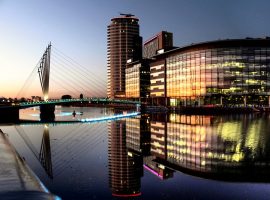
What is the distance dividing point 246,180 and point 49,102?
95377 mm

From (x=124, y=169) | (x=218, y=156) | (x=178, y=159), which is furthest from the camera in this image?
(x=218, y=156)

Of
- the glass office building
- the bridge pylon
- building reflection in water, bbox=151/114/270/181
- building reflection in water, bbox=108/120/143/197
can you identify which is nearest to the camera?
building reflection in water, bbox=108/120/143/197

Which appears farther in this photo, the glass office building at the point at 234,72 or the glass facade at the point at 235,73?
the glass facade at the point at 235,73

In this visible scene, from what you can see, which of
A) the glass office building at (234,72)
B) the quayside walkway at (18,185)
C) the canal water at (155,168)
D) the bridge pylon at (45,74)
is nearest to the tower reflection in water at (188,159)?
the canal water at (155,168)

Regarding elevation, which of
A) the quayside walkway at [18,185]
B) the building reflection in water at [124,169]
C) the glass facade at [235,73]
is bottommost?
the building reflection in water at [124,169]

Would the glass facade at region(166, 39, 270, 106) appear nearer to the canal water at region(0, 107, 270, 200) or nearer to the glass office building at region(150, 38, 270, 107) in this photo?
the glass office building at region(150, 38, 270, 107)

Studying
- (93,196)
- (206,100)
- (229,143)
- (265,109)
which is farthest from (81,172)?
(206,100)

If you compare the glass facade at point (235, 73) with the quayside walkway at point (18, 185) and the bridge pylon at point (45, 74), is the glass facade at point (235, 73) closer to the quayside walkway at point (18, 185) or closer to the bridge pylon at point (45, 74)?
the bridge pylon at point (45, 74)

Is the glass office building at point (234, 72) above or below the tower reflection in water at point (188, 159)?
above

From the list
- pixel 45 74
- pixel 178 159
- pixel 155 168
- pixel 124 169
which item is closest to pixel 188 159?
pixel 178 159

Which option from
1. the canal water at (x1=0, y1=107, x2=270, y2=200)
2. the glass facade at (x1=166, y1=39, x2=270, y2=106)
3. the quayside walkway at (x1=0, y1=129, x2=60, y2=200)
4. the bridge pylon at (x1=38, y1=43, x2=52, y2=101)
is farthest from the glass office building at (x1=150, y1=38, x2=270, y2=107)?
the quayside walkway at (x1=0, y1=129, x2=60, y2=200)

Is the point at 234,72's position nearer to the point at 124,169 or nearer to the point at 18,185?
the point at 124,169

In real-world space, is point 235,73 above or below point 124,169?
above

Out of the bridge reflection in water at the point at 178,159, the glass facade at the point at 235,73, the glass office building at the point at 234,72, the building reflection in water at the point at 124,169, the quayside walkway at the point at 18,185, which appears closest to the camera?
the quayside walkway at the point at 18,185
